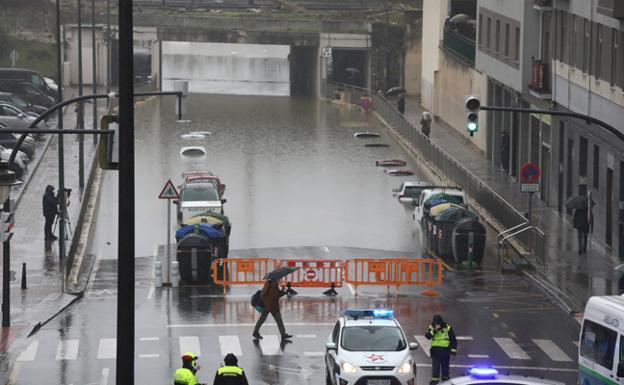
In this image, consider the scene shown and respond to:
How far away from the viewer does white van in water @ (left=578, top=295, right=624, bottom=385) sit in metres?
22.8

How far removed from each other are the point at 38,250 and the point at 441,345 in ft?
63.9

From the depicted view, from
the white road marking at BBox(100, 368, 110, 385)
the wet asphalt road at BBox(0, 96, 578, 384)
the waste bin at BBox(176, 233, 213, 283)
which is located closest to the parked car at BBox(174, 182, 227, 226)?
the wet asphalt road at BBox(0, 96, 578, 384)

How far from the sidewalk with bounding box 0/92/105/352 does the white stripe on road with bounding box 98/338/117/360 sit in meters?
1.83

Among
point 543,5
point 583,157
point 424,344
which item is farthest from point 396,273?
point 543,5

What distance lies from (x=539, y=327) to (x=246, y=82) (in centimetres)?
7899

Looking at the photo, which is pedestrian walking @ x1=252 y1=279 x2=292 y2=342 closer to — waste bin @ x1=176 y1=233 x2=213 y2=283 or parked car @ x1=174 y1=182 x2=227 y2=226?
waste bin @ x1=176 y1=233 x2=213 y2=283

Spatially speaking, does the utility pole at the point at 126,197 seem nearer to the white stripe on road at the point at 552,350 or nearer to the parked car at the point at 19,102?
the white stripe on road at the point at 552,350

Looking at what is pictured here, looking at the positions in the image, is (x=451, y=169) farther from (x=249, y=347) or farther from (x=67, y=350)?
(x=67, y=350)

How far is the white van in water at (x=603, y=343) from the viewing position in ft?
74.9

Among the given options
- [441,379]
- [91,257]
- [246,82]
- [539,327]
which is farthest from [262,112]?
[441,379]

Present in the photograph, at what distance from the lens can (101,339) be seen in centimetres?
3244

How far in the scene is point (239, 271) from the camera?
3941cm

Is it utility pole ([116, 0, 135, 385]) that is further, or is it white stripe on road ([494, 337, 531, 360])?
white stripe on road ([494, 337, 531, 360])

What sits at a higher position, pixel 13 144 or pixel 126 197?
pixel 126 197
